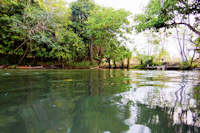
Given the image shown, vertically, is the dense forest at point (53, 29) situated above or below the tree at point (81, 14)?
below

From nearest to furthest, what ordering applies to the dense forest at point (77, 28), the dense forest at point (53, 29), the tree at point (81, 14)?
the dense forest at point (77, 28) → the dense forest at point (53, 29) → the tree at point (81, 14)

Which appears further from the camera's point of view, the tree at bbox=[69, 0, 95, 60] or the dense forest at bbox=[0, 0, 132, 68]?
the tree at bbox=[69, 0, 95, 60]

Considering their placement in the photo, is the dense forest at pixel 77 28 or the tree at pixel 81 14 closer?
the dense forest at pixel 77 28

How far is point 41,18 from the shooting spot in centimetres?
977

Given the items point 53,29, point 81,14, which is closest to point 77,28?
point 81,14

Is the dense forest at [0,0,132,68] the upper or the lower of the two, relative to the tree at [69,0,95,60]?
lower

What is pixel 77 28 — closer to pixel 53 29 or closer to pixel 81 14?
pixel 81 14

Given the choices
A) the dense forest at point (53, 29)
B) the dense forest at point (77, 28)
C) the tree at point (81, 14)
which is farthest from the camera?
the tree at point (81, 14)

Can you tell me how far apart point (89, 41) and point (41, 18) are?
7.92 m

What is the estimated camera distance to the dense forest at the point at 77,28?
5536 mm

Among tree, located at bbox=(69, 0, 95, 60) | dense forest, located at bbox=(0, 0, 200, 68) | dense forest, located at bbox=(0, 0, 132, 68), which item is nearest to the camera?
dense forest, located at bbox=(0, 0, 200, 68)

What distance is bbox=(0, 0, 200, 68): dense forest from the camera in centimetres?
554

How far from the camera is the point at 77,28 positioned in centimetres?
1571

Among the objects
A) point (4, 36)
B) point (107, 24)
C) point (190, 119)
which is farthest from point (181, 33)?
point (4, 36)
